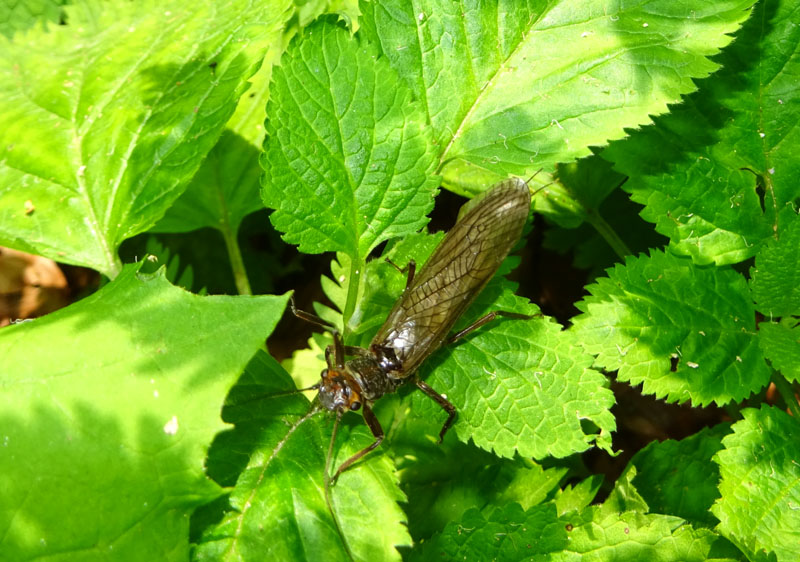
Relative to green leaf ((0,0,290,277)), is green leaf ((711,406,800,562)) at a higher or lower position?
lower

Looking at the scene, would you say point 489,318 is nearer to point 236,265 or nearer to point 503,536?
point 503,536

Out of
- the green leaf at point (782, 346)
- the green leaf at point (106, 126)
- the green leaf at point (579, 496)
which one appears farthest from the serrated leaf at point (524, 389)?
the green leaf at point (106, 126)

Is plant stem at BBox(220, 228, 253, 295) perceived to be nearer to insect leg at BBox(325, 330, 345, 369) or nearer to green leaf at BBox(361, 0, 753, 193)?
insect leg at BBox(325, 330, 345, 369)

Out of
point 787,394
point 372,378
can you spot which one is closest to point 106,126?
point 372,378

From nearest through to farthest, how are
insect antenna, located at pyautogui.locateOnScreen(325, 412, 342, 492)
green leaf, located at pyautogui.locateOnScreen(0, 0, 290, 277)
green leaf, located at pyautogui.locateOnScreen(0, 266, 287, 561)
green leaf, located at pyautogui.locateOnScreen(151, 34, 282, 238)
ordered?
green leaf, located at pyautogui.locateOnScreen(0, 266, 287, 561) → insect antenna, located at pyautogui.locateOnScreen(325, 412, 342, 492) → green leaf, located at pyautogui.locateOnScreen(0, 0, 290, 277) → green leaf, located at pyautogui.locateOnScreen(151, 34, 282, 238)

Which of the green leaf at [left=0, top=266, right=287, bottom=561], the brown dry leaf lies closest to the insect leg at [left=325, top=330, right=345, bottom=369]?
the green leaf at [left=0, top=266, right=287, bottom=561]

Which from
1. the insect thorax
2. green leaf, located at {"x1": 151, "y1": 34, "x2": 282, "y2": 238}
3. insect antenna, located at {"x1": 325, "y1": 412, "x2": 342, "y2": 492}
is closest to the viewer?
insect antenna, located at {"x1": 325, "y1": 412, "x2": 342, "y2": 492}

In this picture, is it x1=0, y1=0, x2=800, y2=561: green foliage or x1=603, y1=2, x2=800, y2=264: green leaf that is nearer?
x1=0, y1=0, x2=800, y2=561: green foliage
